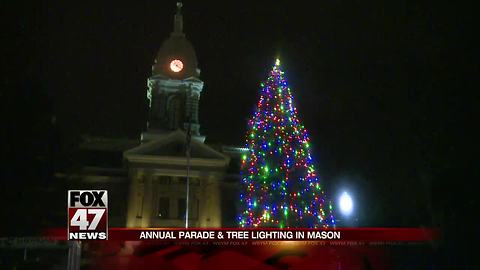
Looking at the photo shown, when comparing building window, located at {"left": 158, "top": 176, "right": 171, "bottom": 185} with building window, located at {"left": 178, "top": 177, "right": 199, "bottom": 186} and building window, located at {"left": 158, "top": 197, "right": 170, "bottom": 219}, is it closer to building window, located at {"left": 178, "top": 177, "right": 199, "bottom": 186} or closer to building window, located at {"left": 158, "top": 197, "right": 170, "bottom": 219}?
building window, located at {"left": 178, "top": 177, "right": 199, "bottom": 186}

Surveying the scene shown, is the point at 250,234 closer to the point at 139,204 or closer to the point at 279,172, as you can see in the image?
the point at 279,172

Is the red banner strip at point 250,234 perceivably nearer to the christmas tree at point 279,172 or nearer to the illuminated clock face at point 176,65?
the christmas tree at point 279,172

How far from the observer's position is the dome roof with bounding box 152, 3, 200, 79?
60281mm

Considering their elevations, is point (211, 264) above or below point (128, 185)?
above

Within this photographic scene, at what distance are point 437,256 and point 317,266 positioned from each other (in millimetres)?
4164

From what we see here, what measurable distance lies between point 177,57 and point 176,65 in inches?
47.5

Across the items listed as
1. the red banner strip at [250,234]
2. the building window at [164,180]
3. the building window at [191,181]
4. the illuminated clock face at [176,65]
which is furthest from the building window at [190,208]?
the red banner strip at [250,234]

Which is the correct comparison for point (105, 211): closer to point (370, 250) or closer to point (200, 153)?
point (370, 250)

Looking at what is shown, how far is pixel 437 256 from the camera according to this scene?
13.0 m

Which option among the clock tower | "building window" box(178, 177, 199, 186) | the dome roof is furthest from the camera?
the dome roof

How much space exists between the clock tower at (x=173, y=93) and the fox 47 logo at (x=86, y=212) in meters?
49.9

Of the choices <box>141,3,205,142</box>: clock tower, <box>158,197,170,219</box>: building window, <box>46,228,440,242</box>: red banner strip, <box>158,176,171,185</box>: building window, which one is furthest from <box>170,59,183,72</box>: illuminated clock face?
<box>46,228,440,242</box>: red banner strip

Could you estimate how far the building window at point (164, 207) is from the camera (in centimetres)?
5069

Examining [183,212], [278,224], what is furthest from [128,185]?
[278,224]
